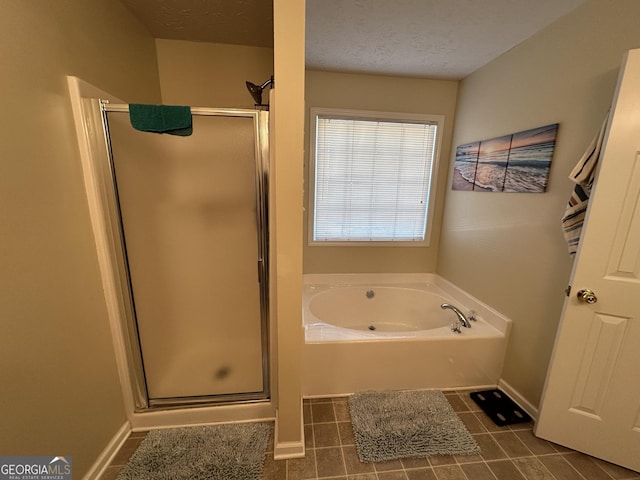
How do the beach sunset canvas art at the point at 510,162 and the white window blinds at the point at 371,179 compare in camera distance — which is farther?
the white window blinds at the point at 371,179

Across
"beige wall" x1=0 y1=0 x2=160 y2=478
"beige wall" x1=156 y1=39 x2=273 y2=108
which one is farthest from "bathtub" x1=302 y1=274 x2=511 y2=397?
"beige wall" x1=156 y1=39 x2=273 y2=108

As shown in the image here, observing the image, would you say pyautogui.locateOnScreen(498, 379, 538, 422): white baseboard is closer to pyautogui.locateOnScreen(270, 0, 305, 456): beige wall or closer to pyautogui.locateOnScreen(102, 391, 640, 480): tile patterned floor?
pyautogui.locateOnScreen(102, 391, 640, 480): tile patterned floor

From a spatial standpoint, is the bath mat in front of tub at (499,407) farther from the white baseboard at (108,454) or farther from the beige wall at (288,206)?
the white baseboard at (108,454)

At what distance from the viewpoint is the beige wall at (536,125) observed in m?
1.32

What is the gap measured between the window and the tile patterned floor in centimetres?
167

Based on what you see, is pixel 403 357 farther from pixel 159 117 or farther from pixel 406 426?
pixel 159 117

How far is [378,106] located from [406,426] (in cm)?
258

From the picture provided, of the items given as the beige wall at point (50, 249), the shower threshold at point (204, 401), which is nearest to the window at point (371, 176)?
the shower threshold at point (204, 401)

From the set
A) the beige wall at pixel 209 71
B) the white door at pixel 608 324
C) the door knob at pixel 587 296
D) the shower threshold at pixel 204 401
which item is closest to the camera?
the white door at pixel 608 324

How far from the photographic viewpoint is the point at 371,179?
2586 millimetres

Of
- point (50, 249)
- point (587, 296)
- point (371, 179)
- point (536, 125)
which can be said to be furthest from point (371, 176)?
point (50, 249)

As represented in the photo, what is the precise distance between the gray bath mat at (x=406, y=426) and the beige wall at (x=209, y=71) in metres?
2.38

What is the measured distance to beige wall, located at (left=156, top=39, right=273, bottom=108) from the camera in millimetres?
1843

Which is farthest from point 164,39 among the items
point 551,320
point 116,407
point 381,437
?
point 551,320
